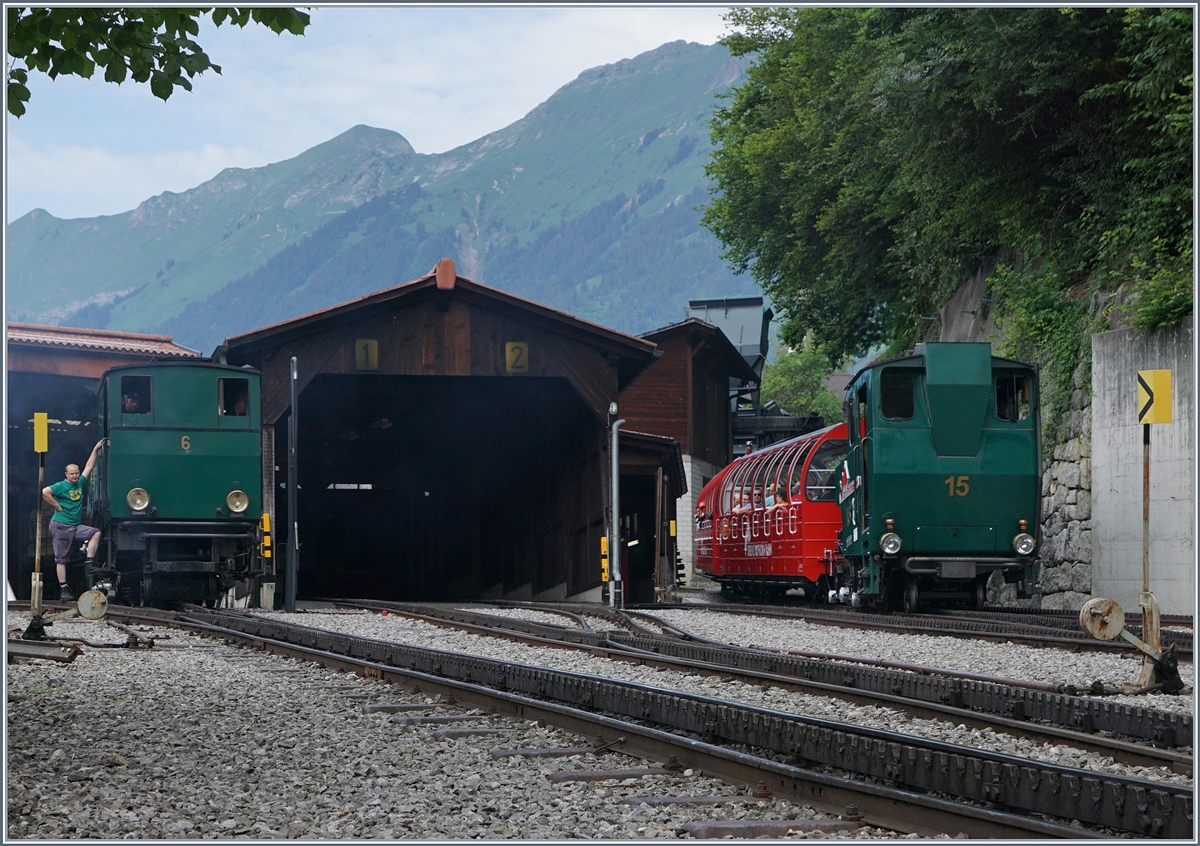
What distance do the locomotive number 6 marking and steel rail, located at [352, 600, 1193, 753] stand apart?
6.53m

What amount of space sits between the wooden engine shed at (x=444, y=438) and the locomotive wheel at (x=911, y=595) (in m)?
8.32

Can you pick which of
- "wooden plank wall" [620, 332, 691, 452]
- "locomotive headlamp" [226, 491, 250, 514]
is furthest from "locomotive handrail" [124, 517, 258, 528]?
"wooden plank wall" [620, 332, 691, 452]

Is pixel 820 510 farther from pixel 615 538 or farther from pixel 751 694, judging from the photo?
pixel 751 694

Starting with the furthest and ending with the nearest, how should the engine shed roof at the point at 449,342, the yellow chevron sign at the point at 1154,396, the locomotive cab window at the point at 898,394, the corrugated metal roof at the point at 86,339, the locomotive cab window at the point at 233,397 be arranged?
the corrugated metal roof at the point at 86,339 < the engine shed roof at the point at 449,342 < the locomotive cab window at the point at 233,397 < the locomotive cab window at the point at 898,394 < the yellow chevron sign at the point at 1154,396

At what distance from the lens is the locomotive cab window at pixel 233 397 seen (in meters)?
20.1

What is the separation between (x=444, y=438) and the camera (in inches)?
1316

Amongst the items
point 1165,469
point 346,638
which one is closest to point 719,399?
point 1165,469

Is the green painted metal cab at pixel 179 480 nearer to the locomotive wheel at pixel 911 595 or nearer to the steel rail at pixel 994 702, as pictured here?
the locomotive wheel at pixel 911 595

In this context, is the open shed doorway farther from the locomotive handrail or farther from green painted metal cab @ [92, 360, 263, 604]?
the locomotive handrail

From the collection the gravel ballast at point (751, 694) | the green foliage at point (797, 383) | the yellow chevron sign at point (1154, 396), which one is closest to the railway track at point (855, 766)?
the gravel ballast at point (751, 694)

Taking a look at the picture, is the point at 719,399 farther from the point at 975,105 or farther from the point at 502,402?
the point at 975,105

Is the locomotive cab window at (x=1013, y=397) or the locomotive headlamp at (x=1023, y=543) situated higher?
the locomotive cab window at (x=1013, y=397)

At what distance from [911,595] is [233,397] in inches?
428

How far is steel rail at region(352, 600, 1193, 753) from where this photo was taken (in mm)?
6496
